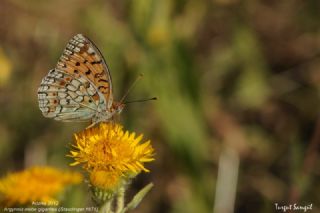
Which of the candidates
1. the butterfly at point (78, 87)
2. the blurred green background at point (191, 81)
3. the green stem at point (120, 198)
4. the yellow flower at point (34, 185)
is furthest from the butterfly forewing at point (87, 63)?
the blurred green background at point (191, 81)

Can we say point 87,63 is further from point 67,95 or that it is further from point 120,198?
point 120,198

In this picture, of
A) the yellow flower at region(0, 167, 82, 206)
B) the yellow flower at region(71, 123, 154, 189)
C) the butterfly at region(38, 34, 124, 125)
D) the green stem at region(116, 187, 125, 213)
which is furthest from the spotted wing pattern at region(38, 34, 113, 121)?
the green stem at region(116, 187, 125, 213)

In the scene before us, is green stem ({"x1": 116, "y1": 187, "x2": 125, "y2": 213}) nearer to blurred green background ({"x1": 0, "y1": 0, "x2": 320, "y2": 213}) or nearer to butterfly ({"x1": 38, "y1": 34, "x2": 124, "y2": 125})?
butterfly ({"x1": 38, "y1": 34, "x2": 124, "y2": 125})

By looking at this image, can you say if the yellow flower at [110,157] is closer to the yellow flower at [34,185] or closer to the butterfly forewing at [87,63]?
the yellow flower at [34,185]

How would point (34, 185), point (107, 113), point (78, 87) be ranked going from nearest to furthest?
point (34, 185), point (107, 113), point (78, 87)

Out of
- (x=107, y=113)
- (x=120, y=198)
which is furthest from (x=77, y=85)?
(x=120, y=198)

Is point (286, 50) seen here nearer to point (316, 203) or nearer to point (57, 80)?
point (316, 203)

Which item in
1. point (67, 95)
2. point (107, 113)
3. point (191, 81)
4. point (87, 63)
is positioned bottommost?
point (107, 113)
